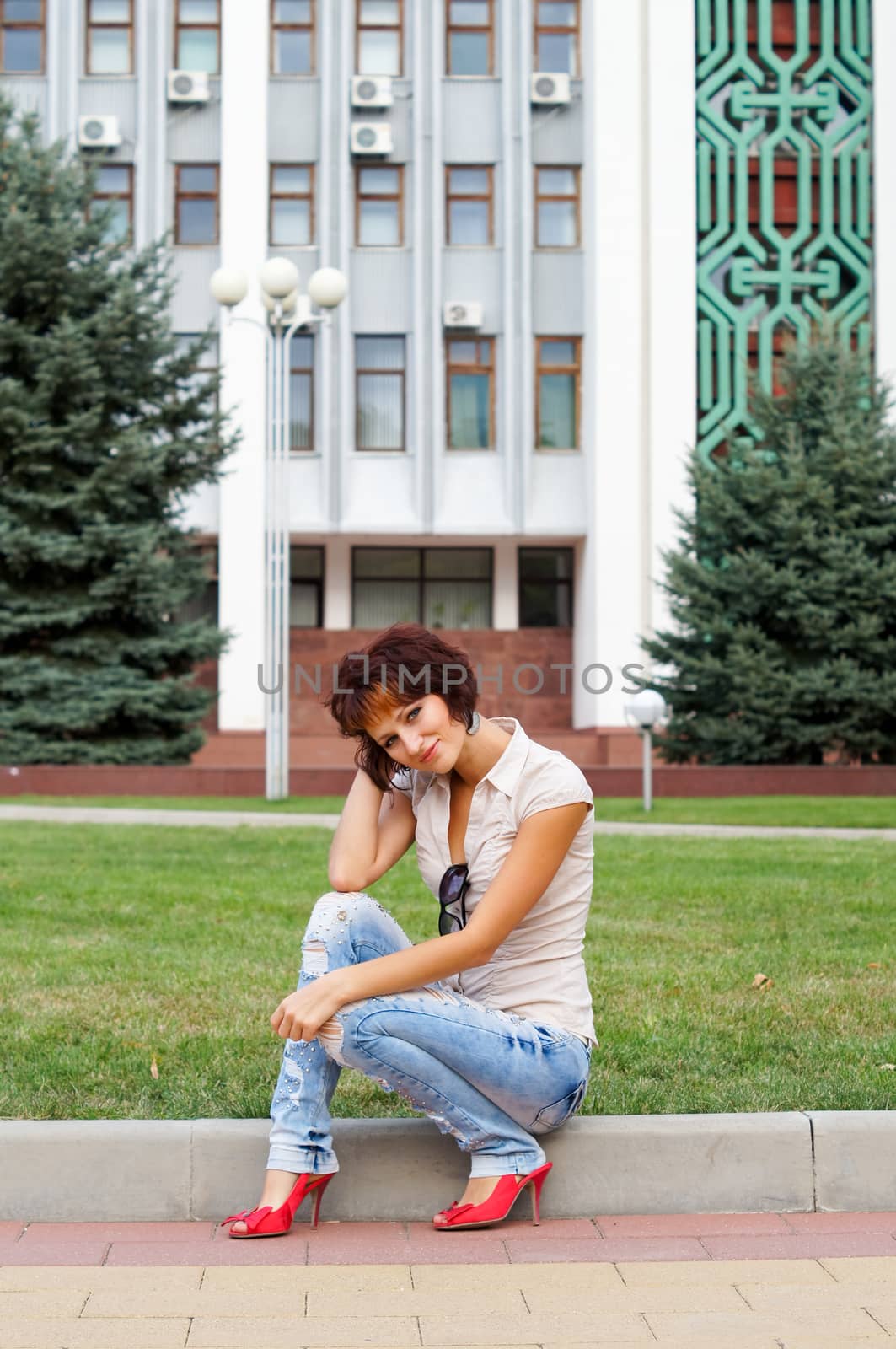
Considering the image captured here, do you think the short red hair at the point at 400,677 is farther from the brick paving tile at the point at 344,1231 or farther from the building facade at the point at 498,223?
the building facade at the point at 498,223

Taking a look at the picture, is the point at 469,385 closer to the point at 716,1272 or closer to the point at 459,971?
the point at 459,971

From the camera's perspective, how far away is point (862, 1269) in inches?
134

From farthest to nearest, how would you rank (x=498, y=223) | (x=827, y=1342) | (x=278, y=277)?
(x=498, y=223), (x=278, y=277), (x=827, y=1342)

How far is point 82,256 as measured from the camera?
22156 mm

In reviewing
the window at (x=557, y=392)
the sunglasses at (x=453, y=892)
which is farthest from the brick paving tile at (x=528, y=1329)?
the window at (x=557, y=392)

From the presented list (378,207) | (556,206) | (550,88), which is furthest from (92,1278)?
(550,88)

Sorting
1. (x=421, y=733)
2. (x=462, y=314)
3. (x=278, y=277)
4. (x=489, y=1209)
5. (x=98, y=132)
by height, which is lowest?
(x=489, y=1209)

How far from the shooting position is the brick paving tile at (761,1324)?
303 cm

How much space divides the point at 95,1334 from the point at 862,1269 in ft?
5.64

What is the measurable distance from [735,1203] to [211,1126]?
139cm

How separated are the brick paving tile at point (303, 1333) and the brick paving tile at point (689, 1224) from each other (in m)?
0.84

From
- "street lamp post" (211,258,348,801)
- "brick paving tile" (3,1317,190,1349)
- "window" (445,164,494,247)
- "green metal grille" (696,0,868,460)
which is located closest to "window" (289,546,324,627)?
"window" (445,164,494,247)

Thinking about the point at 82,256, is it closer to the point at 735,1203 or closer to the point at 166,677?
the point at 166,677

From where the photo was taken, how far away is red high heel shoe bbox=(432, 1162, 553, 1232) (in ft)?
12.1
